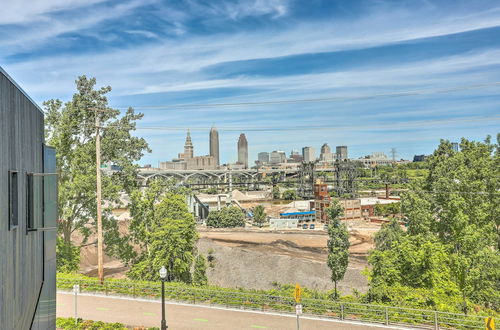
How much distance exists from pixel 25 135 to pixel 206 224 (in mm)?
86172

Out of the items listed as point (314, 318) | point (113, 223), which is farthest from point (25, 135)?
point (113, 223)

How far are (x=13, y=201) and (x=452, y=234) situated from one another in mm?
29413

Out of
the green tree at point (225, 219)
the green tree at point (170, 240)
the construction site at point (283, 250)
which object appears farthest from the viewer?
the green tree at point (225, 219)

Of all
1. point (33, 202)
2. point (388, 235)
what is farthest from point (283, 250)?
point (33, 202)

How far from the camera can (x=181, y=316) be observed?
19.6m

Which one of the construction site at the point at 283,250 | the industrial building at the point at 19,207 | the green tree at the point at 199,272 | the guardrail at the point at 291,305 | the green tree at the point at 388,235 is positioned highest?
the industrial building at the point at 19,207

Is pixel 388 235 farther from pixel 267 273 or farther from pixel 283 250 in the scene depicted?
pixel 283 250

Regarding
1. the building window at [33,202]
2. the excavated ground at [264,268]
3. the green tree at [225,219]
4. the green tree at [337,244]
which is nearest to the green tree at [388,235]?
the excavated ground at [264,268]

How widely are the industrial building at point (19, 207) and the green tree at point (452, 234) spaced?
57.8 ft

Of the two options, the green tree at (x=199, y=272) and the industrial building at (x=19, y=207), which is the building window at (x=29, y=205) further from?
the green tree at (x=199, y=272)

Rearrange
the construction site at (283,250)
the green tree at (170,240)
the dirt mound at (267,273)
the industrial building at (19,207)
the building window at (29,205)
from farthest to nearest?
the construction site at (283,250), the dirt mound at (267,273), the green tree at (170,240), the building window at (29,205), the industrial building at (19,207)

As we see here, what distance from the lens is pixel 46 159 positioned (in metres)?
12.7

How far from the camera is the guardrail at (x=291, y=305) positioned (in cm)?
1739

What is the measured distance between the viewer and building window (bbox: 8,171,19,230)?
6.02 meters
